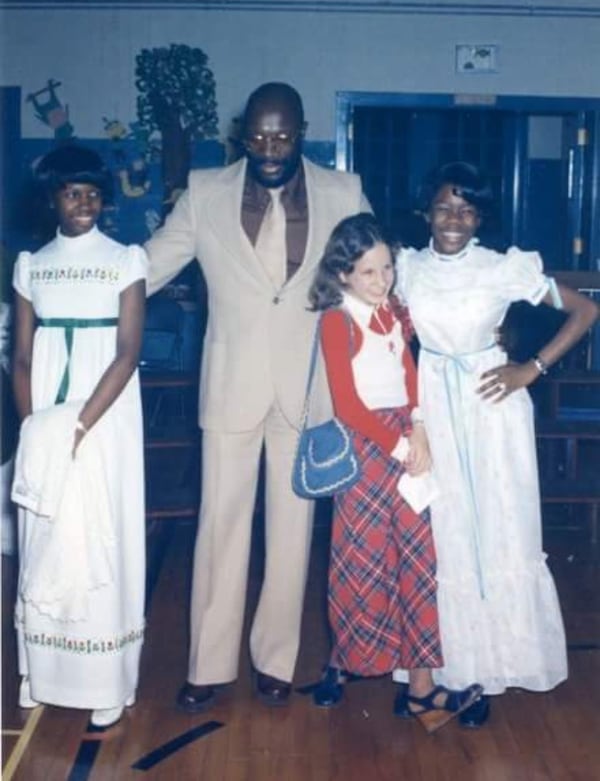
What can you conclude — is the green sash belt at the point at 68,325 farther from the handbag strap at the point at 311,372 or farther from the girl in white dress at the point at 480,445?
the girl in white dress at the point at 480,445

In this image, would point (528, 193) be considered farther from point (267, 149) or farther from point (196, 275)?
point (267, 149)

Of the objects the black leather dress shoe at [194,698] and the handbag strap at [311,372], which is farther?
the black leather dress shoe at [194,698]

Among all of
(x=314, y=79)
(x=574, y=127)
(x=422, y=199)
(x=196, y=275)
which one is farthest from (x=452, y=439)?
(x=574, y=127)

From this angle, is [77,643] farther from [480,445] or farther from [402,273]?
[402,273]

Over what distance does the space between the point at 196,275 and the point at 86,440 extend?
415cm

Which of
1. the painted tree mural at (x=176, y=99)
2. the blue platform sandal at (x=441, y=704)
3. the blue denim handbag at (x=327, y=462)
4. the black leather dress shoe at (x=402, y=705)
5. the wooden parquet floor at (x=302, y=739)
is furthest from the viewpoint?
the painted tree mural at (x=176, y=99)

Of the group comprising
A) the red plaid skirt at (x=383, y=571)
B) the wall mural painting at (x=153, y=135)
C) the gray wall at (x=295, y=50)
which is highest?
the gray wall at (x=295, y=50)

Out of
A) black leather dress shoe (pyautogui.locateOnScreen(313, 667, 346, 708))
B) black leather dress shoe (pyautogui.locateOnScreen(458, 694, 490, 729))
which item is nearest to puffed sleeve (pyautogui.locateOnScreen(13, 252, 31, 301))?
black leather dress shoe (pyautogui.locateOnScreen(313, 667, 346, 708))

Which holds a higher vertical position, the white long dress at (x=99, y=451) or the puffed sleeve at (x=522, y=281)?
the puffed sleeve at (x=522, y=281)

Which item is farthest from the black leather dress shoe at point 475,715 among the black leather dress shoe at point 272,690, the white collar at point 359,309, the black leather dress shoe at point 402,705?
the white collar at point 359,309

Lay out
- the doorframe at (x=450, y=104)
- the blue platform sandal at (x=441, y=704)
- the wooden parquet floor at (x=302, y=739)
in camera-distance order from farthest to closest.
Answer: the doorframe at (x=450, y=104), the blue platform sandal at (x=441, y=704), the wooden parquet floor at (x=302, y=739)

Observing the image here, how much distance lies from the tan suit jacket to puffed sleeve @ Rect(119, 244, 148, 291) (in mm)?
92

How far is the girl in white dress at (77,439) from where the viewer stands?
2.91 m

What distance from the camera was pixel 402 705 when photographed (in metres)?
3.17
